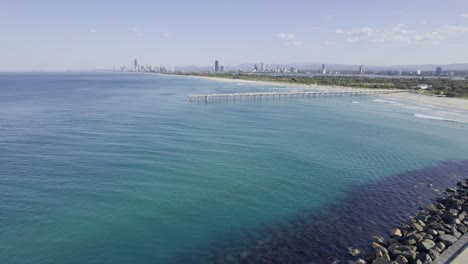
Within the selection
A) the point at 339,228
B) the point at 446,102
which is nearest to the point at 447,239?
the point at 339,228

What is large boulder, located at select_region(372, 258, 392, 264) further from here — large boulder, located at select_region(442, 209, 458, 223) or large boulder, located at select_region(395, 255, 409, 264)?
large boulder, located at select_region(442, 209, 458, 223)

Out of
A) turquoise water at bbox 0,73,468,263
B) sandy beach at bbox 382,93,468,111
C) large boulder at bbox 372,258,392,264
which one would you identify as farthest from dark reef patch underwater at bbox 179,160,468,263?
sandy beach at bbox 382,93,468,111

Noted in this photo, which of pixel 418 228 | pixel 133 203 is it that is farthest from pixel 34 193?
pixel 418 228

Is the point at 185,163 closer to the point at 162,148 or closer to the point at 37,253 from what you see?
the point at 162,148

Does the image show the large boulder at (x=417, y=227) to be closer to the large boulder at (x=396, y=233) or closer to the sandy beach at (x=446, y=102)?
the large boulder at (x=396, y=233)

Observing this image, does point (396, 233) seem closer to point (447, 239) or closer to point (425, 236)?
point (425, 236)

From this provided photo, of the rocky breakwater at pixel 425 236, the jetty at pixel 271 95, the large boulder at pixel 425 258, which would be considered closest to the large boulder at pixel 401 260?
the rocky breakwater at pixel 425 236
